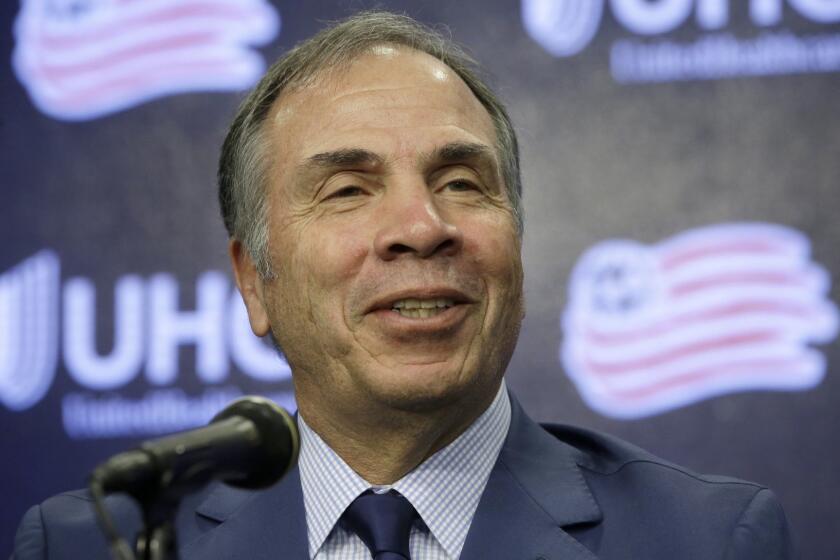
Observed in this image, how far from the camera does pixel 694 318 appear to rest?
2797mm

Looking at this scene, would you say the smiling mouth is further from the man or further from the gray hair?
the gray hair

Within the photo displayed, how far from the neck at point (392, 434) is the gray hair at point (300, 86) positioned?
0.98 feet

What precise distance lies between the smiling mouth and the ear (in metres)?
0.36

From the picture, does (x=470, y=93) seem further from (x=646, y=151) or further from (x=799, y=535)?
(x=799, y=535)

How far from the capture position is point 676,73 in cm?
286

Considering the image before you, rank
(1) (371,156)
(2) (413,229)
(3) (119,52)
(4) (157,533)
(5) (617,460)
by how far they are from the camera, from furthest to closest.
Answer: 1. (3) (119,52)
2. (5) (617,460)
3. (1) (371,156)
4. (2) (413,229)
5. (4) (157,533)

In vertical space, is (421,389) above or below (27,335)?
below

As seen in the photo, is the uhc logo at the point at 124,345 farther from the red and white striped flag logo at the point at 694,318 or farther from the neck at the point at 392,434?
the neck at the point at 392,434

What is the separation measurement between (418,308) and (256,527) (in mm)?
469

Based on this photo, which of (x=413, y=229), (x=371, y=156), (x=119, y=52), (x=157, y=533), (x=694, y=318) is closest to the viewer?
(x=157, y=533)

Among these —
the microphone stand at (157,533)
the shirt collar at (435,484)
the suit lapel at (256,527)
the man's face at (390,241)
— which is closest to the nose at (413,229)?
the man's face at (390,241)

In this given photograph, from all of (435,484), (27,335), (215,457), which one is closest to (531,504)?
(435,484)

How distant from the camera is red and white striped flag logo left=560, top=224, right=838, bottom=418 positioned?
9.07 feet

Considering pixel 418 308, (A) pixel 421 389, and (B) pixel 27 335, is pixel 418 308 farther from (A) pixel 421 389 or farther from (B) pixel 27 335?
(B) pixel 27 335
